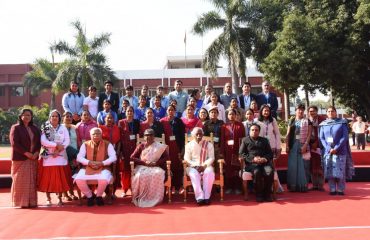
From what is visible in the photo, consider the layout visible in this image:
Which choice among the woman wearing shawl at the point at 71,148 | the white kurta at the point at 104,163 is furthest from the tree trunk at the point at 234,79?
the white kurta at the point at 104,163

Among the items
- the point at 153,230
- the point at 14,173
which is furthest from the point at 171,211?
the point at 14,173

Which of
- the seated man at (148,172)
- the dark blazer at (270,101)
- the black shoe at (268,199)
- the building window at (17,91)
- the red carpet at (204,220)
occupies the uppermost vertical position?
the building window at (17,91)

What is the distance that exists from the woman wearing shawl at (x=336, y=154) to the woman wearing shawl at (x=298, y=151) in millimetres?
340

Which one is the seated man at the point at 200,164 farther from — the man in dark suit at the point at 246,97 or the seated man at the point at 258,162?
the man in dark suit at the point at 246,97

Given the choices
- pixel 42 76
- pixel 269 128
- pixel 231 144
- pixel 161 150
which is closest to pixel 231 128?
pixel 231 144

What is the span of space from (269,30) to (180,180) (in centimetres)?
1494

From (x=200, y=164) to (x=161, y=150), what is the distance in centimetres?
65

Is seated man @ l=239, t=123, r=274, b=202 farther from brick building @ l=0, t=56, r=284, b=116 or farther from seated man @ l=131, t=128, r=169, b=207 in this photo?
brick building @ l=0, t=56, r=284, b=116

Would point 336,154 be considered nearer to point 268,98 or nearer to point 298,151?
point 298,151

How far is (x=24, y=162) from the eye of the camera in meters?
5.93

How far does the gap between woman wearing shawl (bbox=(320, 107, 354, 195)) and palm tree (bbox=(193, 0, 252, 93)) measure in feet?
43.2

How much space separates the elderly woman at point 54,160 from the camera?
237 inches

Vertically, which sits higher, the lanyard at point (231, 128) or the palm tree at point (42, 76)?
the palm tree at point (42, 76)

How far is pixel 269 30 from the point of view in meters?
19.9
